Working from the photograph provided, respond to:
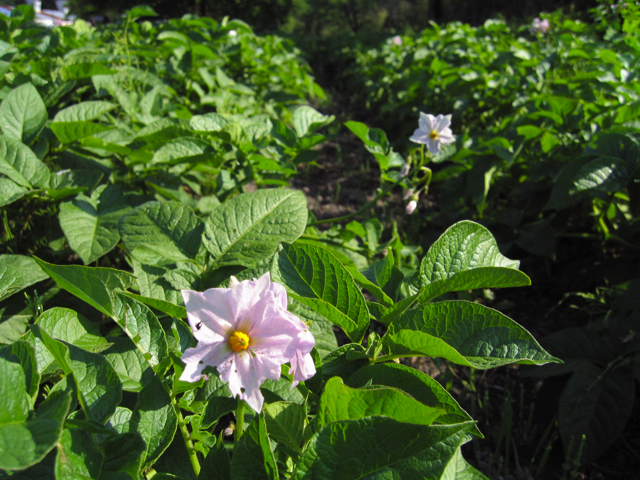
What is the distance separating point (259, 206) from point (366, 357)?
531 millimetres

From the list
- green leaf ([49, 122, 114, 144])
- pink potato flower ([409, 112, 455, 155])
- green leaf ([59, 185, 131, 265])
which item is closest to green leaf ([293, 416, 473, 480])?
green leaf ([59, 185, 131, 265])

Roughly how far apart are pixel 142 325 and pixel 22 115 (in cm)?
132

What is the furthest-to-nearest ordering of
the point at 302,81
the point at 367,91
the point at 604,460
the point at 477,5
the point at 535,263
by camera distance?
1. the point at 477,5
2. the point at 367,91
3. the point at 302,81
4. the point at 535,263
5. the point at 604,460

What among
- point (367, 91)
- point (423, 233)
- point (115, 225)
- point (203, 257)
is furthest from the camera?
point (367, 91)

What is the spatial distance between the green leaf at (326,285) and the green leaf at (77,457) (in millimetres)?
390

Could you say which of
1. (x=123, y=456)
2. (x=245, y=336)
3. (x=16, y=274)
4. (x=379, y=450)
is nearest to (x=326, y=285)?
(x=245, y=336)

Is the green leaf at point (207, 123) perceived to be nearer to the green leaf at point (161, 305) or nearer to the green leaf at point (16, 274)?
the green leaf at point (16, 274)

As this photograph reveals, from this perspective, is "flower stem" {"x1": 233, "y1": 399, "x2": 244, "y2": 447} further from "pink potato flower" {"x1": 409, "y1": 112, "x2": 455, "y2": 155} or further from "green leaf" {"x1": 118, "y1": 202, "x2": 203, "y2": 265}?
"pink potato flower" {"x1": 409, "y1": 112, "x2": 455, "y2": 155}

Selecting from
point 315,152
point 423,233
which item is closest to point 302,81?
point 423,233

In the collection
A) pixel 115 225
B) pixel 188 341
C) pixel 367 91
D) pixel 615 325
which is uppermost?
pixel 188 341

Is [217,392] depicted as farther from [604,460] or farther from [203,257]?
[604,460]

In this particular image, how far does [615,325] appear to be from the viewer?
1.92 meters

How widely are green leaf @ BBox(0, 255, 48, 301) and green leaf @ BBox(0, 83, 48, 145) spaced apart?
0.58 m

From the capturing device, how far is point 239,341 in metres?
0.69
